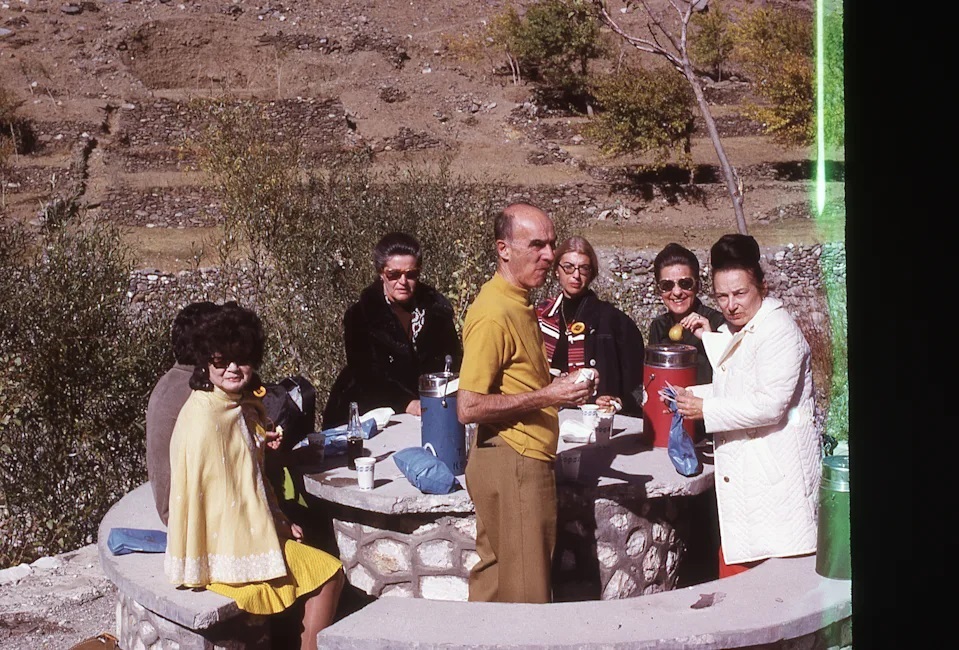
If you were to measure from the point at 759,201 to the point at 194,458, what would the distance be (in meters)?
23.1

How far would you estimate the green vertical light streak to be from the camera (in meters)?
1.92

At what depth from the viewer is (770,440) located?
3.44m

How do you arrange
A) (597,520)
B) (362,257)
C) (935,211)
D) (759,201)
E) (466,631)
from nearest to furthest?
(935,211) → (466,631) → (597,520) → (362,257) → (759,201)

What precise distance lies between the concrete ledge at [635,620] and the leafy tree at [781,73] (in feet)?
72.7

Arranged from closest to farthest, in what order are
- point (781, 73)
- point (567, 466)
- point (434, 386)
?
1. point (567, 466)
2. point (434, 386)
3. point (781, 73)

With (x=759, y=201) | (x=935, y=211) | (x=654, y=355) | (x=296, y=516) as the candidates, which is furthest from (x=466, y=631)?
(x=759, y=201)

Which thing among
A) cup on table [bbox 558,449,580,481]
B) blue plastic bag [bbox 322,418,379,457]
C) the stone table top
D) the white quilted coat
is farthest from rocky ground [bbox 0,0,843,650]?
the white quilted coat

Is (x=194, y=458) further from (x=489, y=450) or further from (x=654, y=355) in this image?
(x=654, y=355)

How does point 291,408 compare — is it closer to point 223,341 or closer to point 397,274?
point 223,341

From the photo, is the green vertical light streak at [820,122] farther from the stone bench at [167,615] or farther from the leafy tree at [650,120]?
the leafy tree at [650,120]

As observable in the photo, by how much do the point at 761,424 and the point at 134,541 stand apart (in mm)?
2448

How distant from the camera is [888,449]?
1.68m

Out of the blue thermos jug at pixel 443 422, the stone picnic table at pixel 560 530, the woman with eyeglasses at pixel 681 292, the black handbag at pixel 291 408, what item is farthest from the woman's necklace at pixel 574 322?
the black handbag at pixel 291 408

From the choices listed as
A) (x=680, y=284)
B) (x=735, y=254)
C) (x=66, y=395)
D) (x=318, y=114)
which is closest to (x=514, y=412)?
(x=735, y=254)
